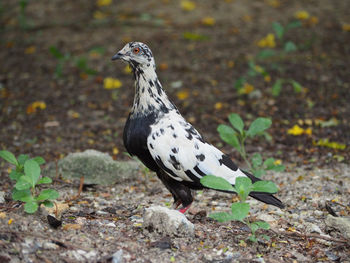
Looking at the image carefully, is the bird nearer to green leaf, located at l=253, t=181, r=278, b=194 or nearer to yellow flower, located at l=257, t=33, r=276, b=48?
green leaf, located at l=253, t=181, r=278, b=194

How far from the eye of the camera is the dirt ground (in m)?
3.69

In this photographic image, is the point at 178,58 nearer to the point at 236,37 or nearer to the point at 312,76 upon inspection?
the point at 236,37

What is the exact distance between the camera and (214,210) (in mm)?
4648

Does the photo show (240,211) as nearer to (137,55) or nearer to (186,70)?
(137,55)

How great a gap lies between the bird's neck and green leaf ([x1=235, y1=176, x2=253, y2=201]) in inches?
38.7

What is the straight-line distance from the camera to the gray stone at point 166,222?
12.0ft

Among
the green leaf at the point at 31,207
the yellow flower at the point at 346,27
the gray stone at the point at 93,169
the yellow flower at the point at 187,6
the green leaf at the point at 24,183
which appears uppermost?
the yellow flower at the point at 187,6

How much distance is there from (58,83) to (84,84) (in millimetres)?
413

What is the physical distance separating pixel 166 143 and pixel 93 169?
4.83 feet

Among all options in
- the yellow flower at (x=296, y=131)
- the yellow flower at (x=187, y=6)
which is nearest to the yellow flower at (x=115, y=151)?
the yellow flower at (x=296, y=131)

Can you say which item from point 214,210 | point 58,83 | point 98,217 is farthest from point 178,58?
point 98,217

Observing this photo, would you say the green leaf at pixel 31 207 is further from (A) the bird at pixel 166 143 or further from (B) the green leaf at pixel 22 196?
(A) the bird at pixel 166 143

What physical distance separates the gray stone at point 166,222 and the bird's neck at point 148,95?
917mm

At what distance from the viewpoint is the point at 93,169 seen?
532cm
